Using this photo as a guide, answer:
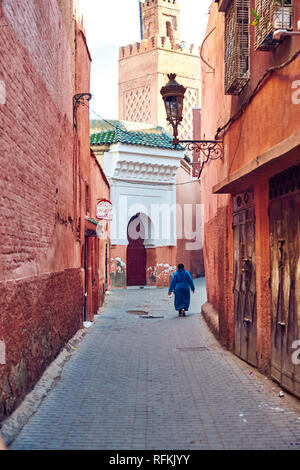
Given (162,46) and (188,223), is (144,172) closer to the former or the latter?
(188,223)

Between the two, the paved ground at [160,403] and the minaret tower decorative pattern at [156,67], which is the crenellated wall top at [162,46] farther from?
the paved ground at [160,403]

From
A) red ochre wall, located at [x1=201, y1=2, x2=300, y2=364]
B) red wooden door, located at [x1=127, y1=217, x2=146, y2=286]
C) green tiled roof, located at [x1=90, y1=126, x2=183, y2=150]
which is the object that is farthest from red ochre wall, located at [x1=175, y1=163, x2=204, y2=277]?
red ochre wall, located at [x1=201, y1=2, x2=300, y2=364]

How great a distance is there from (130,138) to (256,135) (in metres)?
15.4

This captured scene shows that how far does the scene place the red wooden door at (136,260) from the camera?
22625 millimetres

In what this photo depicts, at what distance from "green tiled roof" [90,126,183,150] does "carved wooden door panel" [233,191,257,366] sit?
13.2 metres

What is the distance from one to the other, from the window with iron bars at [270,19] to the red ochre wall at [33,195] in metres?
2.52

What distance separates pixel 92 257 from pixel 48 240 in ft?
20.5

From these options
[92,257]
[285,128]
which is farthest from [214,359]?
[92,257]

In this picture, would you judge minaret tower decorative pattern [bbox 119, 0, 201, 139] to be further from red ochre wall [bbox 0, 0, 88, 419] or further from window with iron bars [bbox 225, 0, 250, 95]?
window with iron bars [bbox 225, 0, 250, 95]

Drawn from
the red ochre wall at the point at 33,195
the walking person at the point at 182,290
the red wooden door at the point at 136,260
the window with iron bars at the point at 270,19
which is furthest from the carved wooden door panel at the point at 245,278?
the red wooden door at the point at 136,260

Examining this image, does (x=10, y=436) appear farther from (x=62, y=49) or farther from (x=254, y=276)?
(x=62, y=49)

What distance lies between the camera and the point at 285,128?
17.9 feet

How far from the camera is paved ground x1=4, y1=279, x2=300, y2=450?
468cm

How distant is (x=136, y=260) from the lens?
895 inches
